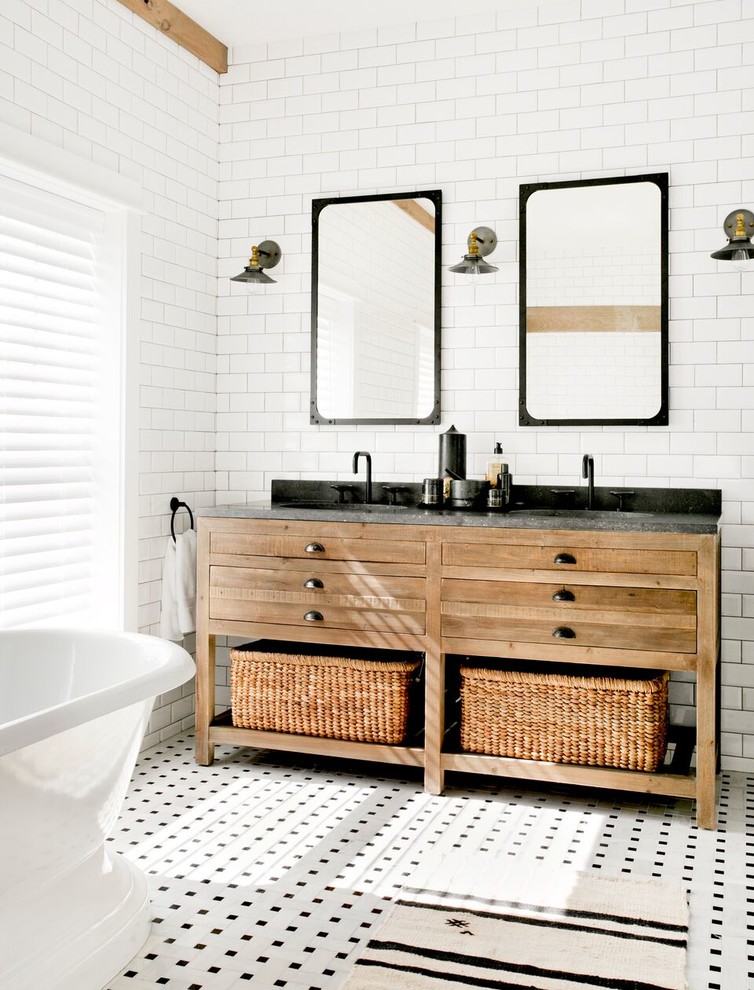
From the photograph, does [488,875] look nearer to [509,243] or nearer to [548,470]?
[548,470]

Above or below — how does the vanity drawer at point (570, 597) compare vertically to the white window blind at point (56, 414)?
below

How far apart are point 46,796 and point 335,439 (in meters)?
2.40

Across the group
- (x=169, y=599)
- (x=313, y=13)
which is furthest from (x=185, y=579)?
(x=313, y=13)

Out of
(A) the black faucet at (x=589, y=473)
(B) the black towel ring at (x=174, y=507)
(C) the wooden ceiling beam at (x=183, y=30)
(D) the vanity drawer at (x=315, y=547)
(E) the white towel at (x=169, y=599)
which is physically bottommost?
(E) the white towel at (x=169, y=599)

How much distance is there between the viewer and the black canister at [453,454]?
3.82 m

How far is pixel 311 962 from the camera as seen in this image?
2.26 m

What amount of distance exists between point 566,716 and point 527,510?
34.4 inches

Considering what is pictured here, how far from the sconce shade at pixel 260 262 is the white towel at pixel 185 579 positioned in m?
1.18

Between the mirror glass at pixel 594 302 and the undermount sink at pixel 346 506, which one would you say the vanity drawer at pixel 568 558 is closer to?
the undermount sink at pixel 346 506

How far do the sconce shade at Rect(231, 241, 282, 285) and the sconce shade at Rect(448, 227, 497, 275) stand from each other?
87cm

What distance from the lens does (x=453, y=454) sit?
3.82 metres

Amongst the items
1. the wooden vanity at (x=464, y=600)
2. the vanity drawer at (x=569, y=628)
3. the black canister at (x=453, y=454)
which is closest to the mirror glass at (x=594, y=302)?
the black canister at (x=453, y=454)

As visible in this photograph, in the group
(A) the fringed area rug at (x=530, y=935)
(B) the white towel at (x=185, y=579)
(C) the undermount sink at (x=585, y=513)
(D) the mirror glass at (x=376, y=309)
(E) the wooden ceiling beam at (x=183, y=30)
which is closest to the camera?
(A) the fringed area rug at (x=530, y=935)

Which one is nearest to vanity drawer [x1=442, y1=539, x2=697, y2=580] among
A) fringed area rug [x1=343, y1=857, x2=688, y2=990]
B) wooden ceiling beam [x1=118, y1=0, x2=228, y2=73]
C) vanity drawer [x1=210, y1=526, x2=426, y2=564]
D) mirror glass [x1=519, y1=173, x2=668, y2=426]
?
vanity drawer [x1=210, y1=526, x2=426, y2=564]
